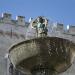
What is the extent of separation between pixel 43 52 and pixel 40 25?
955mm

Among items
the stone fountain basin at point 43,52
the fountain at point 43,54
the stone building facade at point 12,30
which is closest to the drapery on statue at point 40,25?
the fountain at point 43,54

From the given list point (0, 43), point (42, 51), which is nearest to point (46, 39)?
point (42, 51)

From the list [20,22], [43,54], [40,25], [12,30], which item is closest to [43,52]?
[43,54]

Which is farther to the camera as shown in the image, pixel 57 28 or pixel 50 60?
pixel 57 28

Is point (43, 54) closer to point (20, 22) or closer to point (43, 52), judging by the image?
point (43, 52)

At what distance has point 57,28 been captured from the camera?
3075cm

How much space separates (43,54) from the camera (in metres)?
11.4

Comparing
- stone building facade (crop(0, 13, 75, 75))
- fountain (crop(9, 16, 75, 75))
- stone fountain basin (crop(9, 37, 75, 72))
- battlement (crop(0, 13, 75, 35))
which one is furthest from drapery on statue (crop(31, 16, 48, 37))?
battlement (crop(0, 13, 75, 35))

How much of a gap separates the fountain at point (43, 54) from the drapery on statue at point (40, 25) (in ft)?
0.46

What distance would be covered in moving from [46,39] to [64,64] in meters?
0.77

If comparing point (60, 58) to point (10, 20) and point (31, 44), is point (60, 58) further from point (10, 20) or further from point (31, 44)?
point (10, 20)

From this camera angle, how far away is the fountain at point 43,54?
1131 centimetres

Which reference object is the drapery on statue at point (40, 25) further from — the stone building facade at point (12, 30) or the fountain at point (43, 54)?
the stone building facade at point (12, 30)

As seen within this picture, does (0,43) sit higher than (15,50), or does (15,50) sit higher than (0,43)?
(15,50)
